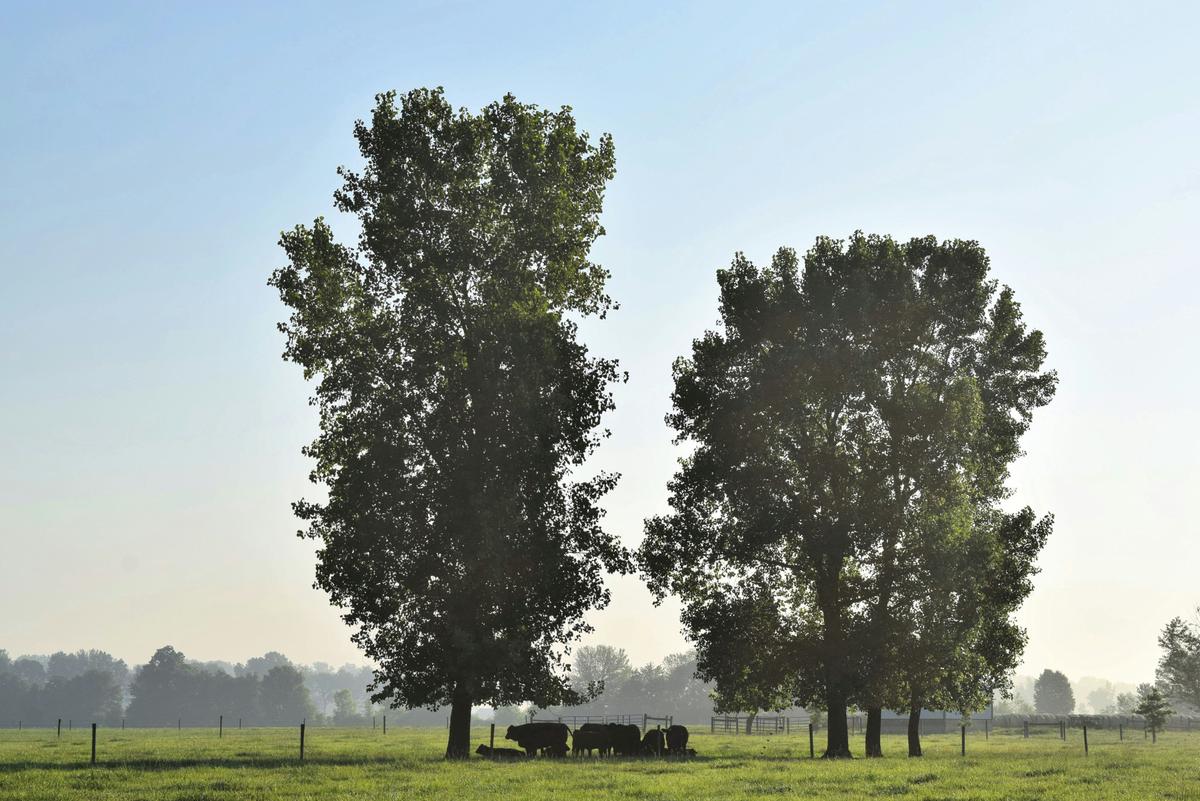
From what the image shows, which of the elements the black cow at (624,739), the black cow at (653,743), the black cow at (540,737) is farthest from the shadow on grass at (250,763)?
the black cow at (653,743)

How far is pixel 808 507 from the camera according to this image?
4822cm

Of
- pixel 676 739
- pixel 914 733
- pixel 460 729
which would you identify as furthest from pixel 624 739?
Result: pixel 914 733

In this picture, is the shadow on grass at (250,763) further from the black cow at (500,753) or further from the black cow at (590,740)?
the black cow at (590,740)

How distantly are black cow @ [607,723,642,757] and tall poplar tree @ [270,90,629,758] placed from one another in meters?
6.13

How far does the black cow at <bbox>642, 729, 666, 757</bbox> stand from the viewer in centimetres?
5053

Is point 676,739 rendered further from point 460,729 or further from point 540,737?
point 460,729

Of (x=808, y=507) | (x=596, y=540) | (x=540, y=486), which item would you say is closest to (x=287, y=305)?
(x=540, y=486)

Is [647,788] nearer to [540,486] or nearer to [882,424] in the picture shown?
[540,486]

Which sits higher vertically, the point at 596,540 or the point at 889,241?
the point at 889,241

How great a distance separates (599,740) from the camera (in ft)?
164

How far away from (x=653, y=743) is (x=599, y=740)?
2.54m

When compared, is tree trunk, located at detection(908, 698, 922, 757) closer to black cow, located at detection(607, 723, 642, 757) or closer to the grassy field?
the grassy field

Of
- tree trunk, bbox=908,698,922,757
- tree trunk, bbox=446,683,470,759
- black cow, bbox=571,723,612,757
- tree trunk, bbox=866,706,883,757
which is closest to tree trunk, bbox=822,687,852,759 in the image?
tree trunk, bbox=866,706,883,757

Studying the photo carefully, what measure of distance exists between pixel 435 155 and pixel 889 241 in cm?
2006
